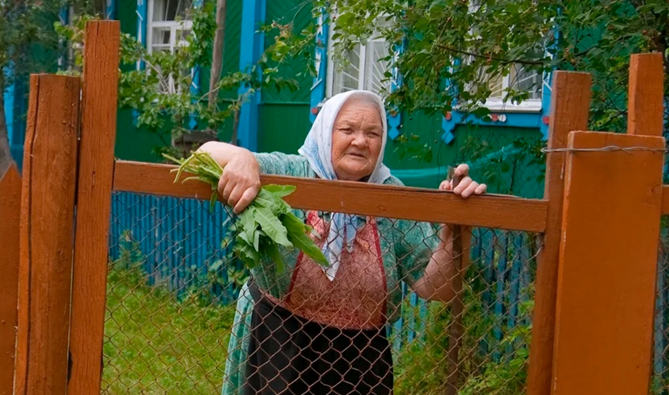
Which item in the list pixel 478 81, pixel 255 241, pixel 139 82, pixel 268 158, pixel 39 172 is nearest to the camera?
pixel 255 241

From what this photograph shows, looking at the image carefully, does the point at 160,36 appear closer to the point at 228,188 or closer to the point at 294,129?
the point at 294,129

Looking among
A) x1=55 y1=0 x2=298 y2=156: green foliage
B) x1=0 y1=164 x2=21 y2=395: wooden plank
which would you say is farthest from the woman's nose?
x1=55 y1=0 x2=298 y2=156: green foliage

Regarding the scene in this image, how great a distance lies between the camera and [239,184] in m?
2.22

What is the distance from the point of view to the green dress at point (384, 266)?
260 cm

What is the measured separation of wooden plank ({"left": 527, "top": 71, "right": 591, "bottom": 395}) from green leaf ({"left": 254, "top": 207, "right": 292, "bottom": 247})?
783 mm

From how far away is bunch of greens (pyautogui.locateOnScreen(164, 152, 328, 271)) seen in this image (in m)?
2.13

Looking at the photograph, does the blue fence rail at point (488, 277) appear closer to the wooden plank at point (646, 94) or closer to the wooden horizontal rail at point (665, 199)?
the wooden horizontal rail at point (665, 199)

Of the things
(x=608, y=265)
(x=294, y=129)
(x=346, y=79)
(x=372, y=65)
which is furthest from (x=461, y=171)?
(x=294, y=129)

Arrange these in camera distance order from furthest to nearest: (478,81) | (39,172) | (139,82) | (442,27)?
(139,82) < (478,81) < (442,27) < (39,172)

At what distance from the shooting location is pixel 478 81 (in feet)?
16.6

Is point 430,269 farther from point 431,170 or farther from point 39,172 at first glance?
point 431,170

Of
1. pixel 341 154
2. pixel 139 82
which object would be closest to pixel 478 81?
pixel 341 154

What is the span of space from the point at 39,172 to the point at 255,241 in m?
0.64

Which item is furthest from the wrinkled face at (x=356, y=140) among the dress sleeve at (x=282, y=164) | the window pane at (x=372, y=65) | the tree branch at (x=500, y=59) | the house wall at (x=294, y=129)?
the window pane at (x=372, y=65)
